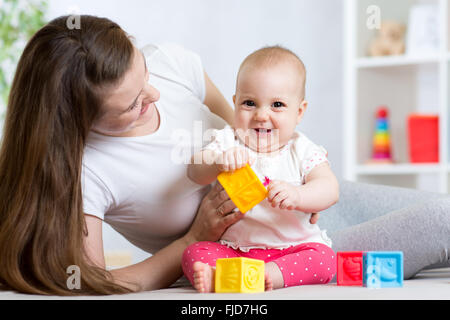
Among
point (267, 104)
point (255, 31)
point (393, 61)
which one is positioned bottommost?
point (267, 104)

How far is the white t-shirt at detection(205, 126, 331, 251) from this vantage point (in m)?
1.15

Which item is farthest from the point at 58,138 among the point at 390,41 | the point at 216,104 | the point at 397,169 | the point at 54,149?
the point at 390,41

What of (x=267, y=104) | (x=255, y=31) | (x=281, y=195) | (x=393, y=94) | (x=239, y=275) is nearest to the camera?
(x=239, y=275)

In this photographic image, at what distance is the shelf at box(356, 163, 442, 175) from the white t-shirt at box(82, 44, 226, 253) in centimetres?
134

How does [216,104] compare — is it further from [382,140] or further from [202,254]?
[382,140]

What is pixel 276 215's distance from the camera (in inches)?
45.0

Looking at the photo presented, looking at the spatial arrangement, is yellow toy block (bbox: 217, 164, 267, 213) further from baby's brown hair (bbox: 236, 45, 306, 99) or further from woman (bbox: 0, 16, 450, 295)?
baby's brown hair (bbox: 236, 45, 306, 99)

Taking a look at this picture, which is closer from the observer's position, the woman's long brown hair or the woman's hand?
the woman's long brown hair

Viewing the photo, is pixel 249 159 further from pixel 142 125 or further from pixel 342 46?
pixel 342 46

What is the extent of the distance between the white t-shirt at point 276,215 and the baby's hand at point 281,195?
126mm

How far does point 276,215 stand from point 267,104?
0.21 m

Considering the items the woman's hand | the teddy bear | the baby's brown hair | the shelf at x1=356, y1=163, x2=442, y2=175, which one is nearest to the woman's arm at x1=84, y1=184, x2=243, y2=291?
the woman's hand
